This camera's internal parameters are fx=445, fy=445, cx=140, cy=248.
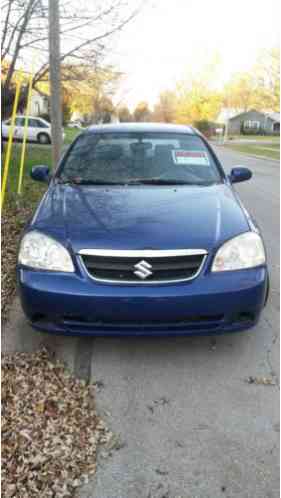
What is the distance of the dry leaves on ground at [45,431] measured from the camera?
1.98 meters

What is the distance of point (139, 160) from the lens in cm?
408

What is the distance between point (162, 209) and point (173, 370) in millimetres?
1109

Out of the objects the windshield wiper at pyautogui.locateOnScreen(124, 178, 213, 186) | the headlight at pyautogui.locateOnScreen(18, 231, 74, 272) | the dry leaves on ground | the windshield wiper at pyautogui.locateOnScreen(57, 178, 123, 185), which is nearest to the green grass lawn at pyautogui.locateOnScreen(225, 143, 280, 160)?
the windshield wiper at pyautogui.locateOnScreen(124, 178, 213, 186)

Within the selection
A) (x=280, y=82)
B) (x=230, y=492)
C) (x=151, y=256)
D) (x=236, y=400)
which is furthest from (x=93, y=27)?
(x=280, y=82)

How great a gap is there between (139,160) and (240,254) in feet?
5.36

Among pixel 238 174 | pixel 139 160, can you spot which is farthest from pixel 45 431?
pixel 238 174

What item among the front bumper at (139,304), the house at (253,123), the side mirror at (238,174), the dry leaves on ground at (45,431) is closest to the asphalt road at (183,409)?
the dry leaves on ground at (45,431)

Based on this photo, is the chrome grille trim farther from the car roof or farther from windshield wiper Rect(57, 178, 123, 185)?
the car roof

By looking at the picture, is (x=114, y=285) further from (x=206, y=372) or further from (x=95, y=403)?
(x=206, y=372)

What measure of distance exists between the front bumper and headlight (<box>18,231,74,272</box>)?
53 millimetres

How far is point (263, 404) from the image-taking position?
2.61m

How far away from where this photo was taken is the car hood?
276 centimetres

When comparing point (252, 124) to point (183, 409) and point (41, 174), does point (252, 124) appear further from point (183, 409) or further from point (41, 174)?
point (183, 409)

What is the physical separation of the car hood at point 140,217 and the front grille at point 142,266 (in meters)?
0.06
